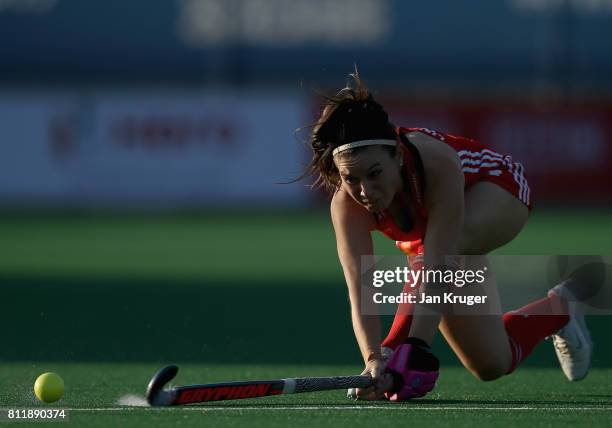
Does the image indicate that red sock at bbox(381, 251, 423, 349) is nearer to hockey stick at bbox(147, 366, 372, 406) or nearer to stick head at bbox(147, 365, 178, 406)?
hockey stick at bbox(147, 366, 372, 406)

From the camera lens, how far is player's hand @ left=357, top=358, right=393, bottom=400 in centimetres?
460

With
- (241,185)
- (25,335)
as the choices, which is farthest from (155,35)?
(25,335)

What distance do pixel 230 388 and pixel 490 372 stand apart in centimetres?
118

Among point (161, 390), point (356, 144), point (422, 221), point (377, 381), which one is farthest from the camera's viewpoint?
point (422, 221)

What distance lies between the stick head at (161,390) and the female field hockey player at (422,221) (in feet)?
2.49

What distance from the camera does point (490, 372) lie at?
5066 millimetres

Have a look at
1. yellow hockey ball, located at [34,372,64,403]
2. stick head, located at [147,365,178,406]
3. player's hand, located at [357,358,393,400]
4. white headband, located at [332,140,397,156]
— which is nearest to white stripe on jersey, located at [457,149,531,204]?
white headband, located at [332,140,397,156]

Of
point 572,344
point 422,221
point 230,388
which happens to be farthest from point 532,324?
point 230,388

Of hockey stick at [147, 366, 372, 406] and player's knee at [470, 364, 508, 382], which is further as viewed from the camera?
player's knee at [470, 364, 508, 382]

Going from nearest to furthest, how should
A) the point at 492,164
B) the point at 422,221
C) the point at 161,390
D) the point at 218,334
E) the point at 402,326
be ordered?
the point at 161,390 < the point at 422,221 < the point at 402,326 < the point at 492,164 < the point at 218,334

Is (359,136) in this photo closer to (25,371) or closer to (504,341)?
(504,341)

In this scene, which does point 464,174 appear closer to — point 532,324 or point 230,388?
point 532,324

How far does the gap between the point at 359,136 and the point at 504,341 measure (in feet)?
3.76

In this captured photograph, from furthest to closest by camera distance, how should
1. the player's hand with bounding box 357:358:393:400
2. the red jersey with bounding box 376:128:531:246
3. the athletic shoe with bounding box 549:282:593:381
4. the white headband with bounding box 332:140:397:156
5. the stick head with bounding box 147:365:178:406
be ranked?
the athletic shoe with bounding box 549:282:593:381
the red jersey with bounding box 376:128:531:246
the player's hand with bounding box 357:358:393:400
the white headband with bounding box 332:140:397:156
the stick head with bounding box 147:365:178:406
